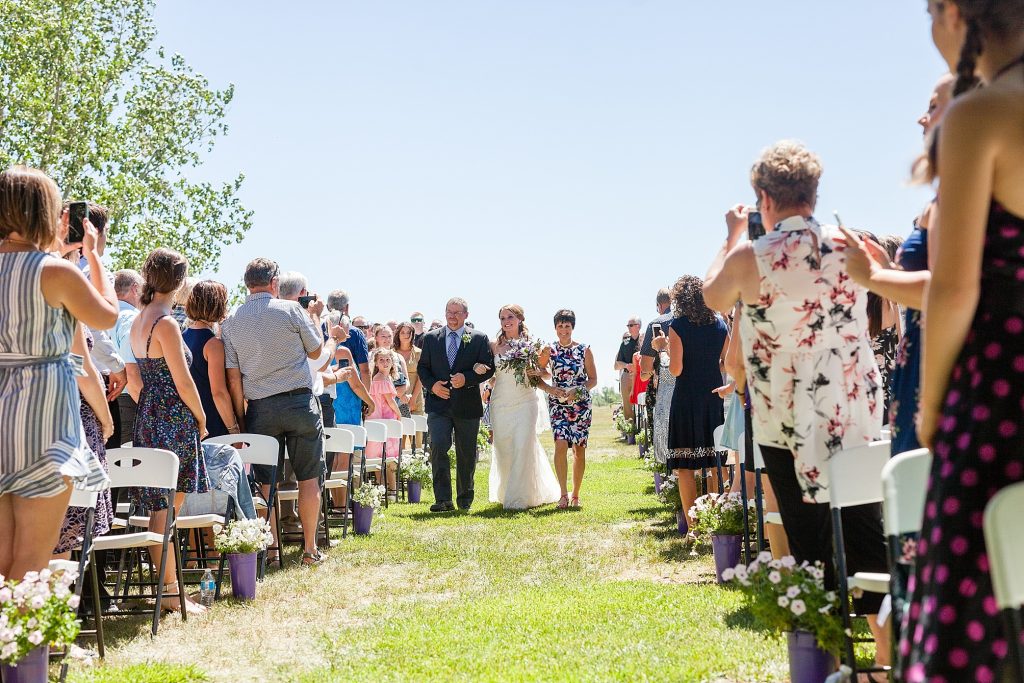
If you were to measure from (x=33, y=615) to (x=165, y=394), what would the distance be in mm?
2483

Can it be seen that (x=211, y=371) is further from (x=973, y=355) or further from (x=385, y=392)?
(x=973, y=355)

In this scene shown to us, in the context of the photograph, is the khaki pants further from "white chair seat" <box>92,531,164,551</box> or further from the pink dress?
"white chair seat" <box>92,531,164,551</box>

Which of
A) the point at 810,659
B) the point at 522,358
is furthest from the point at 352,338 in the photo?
the point at 810,659

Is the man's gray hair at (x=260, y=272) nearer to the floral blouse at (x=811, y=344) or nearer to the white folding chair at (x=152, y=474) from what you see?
the white folding chair at (x=152, y=474)

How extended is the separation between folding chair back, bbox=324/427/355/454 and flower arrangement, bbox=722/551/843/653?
5.14 meters

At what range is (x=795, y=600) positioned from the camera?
11.9 ft

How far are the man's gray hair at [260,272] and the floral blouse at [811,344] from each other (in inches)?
176

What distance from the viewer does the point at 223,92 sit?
2934 centimetres

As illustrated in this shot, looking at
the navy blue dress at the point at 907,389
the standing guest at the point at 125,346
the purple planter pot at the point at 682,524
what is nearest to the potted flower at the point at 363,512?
the standing guest at the point at 125,346

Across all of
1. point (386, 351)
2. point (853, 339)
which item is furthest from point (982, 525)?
point (386, 351)

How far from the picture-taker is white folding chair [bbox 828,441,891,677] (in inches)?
135

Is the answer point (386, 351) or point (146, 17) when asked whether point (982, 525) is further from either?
point (146, 17)

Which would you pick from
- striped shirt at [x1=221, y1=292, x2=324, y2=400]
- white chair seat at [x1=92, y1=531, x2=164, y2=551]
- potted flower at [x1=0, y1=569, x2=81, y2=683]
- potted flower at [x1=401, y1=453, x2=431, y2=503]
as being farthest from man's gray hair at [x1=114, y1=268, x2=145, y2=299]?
potted flower at [x1=401, y1=453, x2=431, y2=503]

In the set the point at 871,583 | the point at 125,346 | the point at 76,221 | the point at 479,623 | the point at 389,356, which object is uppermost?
the point at 76,221
